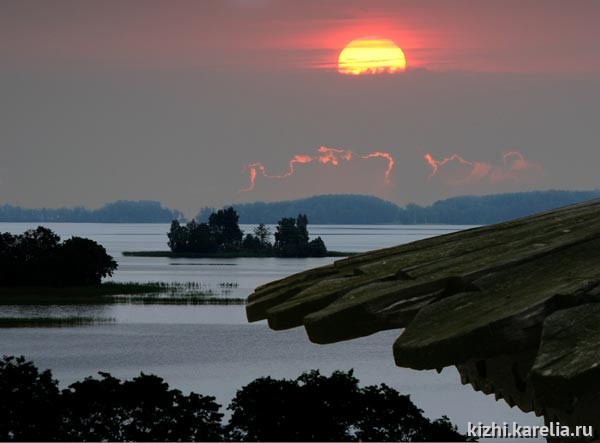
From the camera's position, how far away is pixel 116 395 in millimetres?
→ 13234

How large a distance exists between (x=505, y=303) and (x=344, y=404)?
35.3ft

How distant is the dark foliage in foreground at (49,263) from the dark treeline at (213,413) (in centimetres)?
6129

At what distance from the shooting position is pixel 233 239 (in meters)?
162

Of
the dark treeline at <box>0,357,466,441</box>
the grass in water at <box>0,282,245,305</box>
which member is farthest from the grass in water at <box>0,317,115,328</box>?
the dark treeline at <box>0,357,466,441</box>

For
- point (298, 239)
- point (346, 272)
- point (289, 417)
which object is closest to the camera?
point (346, 272)

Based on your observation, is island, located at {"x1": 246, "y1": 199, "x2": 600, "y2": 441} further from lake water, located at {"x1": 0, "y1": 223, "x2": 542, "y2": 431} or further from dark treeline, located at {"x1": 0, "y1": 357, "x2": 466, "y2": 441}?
lake water, located at {"x1": 0, "y1": 223, "x2": 542, "y2": 431}

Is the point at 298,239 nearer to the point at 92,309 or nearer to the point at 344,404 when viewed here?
the point at 92,309

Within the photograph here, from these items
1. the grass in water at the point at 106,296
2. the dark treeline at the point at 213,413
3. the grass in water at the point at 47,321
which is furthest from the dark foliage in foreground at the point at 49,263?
the dark treeline at the point at 213,413

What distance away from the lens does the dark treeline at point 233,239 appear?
153625 mm

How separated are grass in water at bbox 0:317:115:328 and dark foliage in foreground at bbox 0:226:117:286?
1110cm

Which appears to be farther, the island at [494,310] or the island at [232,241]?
the island at [232,241]

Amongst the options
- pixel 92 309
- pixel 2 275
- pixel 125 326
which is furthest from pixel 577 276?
pixel 2 275

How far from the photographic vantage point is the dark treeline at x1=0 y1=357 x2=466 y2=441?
41.4 feet

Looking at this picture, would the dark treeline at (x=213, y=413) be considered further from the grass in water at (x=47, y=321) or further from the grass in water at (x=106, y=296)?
the grass in water at (x=106, y=296)
